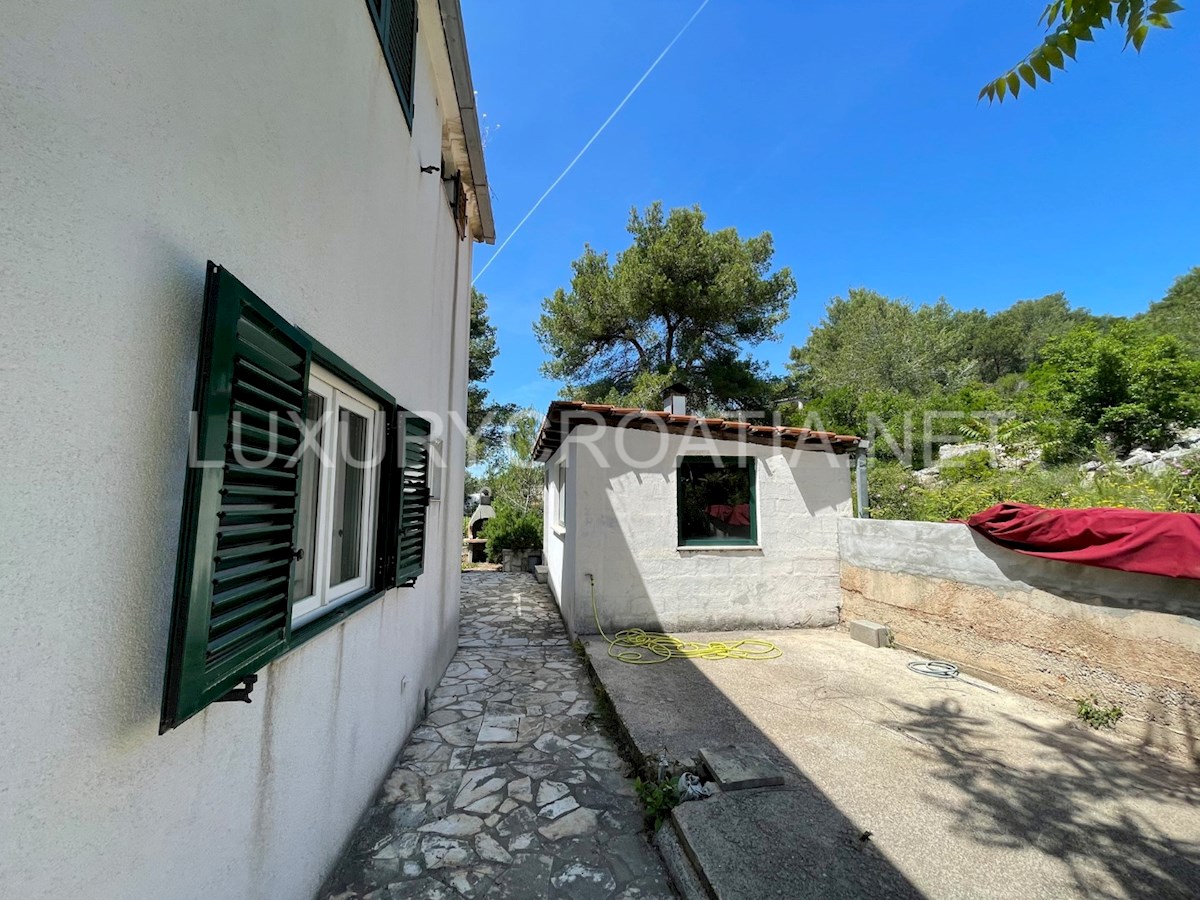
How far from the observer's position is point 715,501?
8.33 meters

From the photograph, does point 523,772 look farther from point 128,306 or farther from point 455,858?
point 128,306

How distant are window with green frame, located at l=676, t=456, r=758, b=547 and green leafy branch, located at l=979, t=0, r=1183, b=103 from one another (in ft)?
21.0

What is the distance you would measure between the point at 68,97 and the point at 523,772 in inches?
181

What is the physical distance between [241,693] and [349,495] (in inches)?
74.1

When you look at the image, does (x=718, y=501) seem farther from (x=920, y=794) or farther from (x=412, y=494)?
(x=412, y=494)

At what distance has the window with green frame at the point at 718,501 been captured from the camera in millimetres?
8125

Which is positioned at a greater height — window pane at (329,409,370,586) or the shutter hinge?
window pane at (329,409,370,586)

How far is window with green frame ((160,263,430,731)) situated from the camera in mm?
1523

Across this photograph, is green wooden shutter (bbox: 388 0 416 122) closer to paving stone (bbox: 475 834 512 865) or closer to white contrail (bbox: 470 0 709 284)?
white contrail (bbox: 470 0 709 284)

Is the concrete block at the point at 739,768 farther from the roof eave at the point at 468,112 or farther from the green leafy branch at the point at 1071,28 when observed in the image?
the roof eave at the point at 468,112

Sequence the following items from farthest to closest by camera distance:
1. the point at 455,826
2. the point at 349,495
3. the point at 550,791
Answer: the point at 550,791
the point at 349,495
the point at 455,826

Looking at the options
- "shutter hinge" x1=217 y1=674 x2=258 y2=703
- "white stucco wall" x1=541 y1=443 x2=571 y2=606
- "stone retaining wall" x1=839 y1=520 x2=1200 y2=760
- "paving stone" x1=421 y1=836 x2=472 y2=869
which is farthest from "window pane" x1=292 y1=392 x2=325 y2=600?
"stone retaining wall" x1=839 y1=520 x2=1200 y2=760

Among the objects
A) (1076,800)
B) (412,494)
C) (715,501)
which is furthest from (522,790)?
(715,501)

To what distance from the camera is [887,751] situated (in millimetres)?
4148
